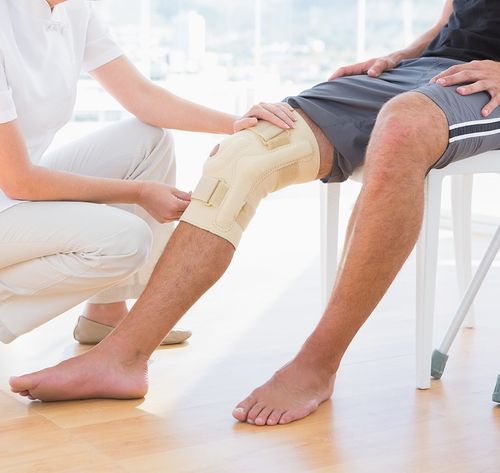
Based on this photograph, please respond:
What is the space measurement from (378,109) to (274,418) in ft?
2.50

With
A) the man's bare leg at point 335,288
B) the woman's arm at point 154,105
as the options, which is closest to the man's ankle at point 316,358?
the man's bare leg at point 335,288

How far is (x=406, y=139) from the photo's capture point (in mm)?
1876

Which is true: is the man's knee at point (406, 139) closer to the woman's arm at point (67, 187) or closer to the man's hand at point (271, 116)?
the man's hand at point (271, 116)

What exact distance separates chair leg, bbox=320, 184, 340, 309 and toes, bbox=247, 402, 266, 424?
25.5 inches

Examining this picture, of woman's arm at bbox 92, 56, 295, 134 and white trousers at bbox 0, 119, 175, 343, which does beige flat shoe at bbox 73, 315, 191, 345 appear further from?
woman's arm at bbox 92, 56, 295, 134

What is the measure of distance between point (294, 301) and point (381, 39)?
339 centimetres

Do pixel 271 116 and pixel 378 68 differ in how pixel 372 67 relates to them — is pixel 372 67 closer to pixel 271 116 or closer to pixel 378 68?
pixel 378 68

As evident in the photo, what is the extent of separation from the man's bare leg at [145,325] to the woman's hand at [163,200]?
0.44ft

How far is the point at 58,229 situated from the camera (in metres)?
2.03

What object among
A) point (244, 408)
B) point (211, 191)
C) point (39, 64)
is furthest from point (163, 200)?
point (244, 408)

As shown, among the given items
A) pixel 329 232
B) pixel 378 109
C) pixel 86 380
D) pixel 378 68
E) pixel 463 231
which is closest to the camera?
pixel 86 380

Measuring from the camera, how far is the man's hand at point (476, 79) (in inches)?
80.3

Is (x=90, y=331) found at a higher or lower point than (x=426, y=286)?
lower

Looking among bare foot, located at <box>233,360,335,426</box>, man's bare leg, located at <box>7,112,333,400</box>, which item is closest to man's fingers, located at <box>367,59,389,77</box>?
man's bare leg, located at <box>7,112,333,400</box>
